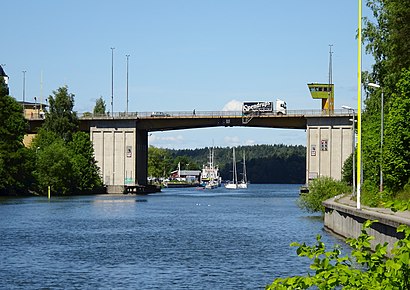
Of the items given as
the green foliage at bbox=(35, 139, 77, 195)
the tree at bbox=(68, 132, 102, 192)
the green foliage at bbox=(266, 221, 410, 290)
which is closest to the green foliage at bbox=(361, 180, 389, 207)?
the green foliage at bbox=(266, 221, 410, 290)

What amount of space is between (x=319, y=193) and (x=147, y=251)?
31.6 metres

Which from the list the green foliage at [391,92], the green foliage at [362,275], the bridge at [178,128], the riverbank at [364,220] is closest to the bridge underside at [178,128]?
the bridge at [178,128]

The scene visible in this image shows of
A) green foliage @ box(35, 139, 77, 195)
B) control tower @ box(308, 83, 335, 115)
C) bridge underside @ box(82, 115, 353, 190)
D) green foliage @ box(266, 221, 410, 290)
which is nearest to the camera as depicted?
green foliage @ box(266, 221, 410, 290)

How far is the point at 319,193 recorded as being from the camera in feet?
236

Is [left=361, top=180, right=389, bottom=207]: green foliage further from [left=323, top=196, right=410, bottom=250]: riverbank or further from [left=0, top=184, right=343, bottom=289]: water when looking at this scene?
[left=0, top=184, right=343, bottom=289]: water

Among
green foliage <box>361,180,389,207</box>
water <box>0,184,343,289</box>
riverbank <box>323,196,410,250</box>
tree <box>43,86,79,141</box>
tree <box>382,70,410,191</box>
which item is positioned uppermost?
tree <box>43,86,79,141</box>

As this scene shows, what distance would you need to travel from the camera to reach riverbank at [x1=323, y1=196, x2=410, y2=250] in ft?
105

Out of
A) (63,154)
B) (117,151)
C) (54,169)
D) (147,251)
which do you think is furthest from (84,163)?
(147,251)

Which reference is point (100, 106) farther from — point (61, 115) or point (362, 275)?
point (362, 275)

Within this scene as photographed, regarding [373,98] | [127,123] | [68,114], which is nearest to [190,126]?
[127,123]

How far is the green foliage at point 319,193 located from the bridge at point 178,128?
4939 centimetres

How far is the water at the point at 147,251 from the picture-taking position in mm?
31272

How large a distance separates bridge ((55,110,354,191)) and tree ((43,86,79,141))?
4257mm

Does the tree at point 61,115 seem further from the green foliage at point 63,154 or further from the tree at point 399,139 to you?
the tree at point 399,139
